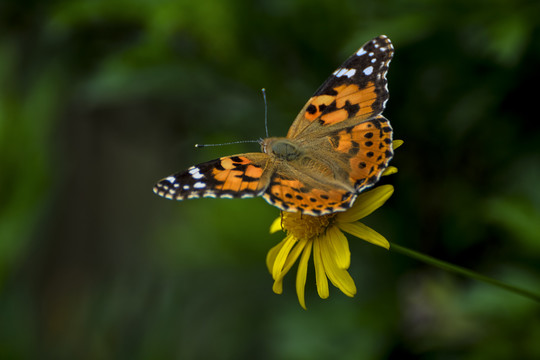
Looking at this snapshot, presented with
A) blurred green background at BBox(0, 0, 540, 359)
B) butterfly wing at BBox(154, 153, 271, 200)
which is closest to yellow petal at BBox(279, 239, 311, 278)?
butterfly wing at BBox(154, 153, 271, 200)

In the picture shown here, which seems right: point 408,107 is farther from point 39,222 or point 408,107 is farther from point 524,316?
point 39,222

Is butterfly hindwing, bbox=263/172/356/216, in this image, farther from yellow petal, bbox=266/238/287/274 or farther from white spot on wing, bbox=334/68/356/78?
white spot on wing, bbox=334/68/356/78

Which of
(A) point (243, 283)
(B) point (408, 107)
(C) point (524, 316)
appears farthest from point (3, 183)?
(C) point (524, 316)

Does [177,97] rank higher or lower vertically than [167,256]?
higher

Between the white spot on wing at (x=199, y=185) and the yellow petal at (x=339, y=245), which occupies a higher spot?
the white spot on wing at (x=199, y=185)

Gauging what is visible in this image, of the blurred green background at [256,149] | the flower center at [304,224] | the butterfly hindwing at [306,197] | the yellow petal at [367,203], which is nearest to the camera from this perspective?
the butterfly hindwing at [306,197]

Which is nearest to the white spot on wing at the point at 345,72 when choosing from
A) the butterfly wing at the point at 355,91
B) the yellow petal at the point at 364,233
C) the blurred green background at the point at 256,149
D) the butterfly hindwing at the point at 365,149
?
the butterfly wing at the point at 355,91

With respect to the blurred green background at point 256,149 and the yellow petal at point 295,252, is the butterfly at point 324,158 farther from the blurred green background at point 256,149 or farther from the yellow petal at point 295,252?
the blurred green background at point 256,149
